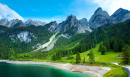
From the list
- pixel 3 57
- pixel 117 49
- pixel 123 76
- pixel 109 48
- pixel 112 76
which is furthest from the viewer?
pixel 3 57

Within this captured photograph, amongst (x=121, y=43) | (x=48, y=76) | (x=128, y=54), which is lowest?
(x=48, y=76)

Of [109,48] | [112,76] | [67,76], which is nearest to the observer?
[112,76]

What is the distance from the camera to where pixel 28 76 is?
49.7 meters

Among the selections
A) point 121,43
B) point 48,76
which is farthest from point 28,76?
point 121,43

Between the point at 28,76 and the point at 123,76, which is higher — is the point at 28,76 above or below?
below

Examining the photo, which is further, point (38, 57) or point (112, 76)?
point (38, 57)

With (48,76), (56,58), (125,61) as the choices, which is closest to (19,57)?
(56,58)

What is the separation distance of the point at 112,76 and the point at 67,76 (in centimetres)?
3631

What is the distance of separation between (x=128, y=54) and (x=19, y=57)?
146 m

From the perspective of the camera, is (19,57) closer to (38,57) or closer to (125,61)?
(38,57)

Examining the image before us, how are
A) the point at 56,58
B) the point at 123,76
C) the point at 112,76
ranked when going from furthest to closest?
the point at 56,58, the point at 112,76, the point at 123,76

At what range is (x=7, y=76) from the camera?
49.3m

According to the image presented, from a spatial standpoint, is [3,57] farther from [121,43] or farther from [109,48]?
[121,43]

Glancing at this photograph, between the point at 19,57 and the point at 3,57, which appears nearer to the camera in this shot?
the point at 19,57
